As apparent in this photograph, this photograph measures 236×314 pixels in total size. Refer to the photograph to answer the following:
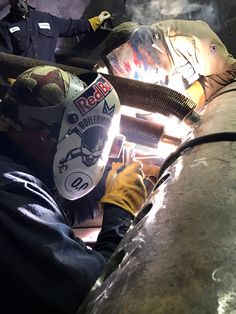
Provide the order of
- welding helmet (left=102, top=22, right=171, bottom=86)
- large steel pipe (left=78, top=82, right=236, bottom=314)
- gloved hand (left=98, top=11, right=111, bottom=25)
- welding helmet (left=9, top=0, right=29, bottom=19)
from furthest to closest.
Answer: welding helmet (left=9, top=0, right=29, bottom=19) < gloved hand (left=98, top=11, right=111, bottom=25) < welding helmet (left=102, top=22, right=171, bottom=86) < large steel pipe (left=78, top=82, right=236, bottom=314)

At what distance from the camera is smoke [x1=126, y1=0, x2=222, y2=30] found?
14.5ft

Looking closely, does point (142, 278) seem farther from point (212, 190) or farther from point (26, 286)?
point (26, 286)

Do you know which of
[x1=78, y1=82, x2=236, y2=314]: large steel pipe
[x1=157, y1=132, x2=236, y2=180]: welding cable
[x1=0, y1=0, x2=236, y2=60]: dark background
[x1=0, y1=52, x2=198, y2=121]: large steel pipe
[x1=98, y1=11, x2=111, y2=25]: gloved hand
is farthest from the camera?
[x1=98, y1=11, x2=111, y2=25]: gloved hand

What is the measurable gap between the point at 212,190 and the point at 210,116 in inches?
36.7

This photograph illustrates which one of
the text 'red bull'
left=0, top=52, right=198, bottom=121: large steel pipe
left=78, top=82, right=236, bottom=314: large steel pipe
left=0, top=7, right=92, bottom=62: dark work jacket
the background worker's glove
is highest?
left=78, top=82, right=236, bottom=314: large steel pipe

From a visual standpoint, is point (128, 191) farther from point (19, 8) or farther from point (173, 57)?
point (19, 8)

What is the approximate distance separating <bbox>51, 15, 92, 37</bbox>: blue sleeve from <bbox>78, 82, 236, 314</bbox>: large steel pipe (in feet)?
12.8

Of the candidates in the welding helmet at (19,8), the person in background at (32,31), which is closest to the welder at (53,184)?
the person in background at (32,31)

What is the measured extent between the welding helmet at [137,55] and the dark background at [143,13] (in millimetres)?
1568

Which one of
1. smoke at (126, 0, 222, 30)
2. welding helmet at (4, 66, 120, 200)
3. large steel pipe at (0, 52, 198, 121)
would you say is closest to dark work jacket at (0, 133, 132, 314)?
welding helmet at (4, 66, 120, 200)

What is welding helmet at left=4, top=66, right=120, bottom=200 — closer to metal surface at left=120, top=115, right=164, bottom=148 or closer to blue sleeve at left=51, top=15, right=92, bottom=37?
metal surface at left=120, top=115, right=164, bottom=148

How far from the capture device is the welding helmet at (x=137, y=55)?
2.98 metres

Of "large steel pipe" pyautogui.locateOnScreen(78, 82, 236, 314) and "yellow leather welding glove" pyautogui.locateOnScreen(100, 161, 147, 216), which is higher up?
"large steel pipe" pyautogui.locateOnScreen(78, 82, 236, 314)

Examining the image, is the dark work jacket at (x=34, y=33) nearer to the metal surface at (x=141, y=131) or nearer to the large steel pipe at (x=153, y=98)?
the large steel pipe at (x=153, y=98)
